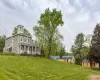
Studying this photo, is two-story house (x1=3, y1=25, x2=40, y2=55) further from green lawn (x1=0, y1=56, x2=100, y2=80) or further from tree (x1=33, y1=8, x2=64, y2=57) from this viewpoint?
green lawn (x1=0, y1=56, x2=100, y2=80)

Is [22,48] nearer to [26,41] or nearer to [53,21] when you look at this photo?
[26,41]

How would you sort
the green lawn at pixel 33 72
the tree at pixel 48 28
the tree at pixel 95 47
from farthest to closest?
the tree at pixel 48 28, the tree at pixel 95 47, the green lawn at pixel 33 72

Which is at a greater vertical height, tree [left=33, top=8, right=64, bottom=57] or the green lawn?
tree [left=33, top=8, right=64, bottom=57]

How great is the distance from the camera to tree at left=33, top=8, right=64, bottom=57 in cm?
6025

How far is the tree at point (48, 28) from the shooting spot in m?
60.2

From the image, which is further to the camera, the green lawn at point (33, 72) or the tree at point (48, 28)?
the tree at point (48, 28)

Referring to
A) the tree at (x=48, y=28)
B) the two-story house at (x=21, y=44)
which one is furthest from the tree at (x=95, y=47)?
the two-story house at (x=21, y=44)

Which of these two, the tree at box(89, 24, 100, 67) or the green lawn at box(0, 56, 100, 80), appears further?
the tree at box(89, 24, 100, 67)

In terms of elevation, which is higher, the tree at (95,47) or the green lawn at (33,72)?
the tree at (95,47)

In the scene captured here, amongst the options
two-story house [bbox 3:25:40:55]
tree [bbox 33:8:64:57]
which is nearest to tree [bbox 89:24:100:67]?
tree [bbox 33:8:64:57]

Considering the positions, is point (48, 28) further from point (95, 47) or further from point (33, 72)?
point (33, 72)

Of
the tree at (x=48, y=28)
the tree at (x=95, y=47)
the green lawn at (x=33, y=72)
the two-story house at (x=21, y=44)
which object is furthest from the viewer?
the two-story house at (x=21, y=44)

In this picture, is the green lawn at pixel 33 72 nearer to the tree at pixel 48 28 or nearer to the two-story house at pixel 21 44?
the tree at pixel 48 28

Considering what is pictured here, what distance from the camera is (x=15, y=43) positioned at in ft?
227
